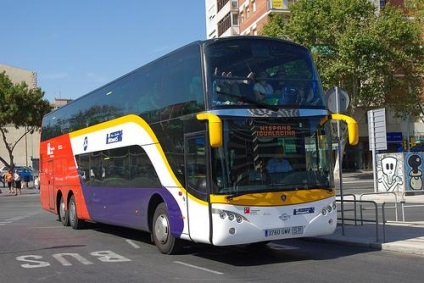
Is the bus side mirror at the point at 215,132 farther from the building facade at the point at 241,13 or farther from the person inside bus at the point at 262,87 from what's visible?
the building facade at the point at 241,13

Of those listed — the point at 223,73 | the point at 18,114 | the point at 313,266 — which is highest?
the point at 18,114

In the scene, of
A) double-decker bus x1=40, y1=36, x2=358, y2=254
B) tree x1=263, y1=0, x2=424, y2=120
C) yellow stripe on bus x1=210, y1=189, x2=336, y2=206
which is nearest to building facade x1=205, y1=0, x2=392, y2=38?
tree x1=263, y1=0, x2=424, y2=120

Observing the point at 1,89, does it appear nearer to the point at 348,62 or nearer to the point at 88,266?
the point at 348,62

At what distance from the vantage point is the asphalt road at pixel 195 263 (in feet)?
27.7

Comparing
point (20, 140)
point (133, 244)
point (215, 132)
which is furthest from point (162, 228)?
point (20, 140)

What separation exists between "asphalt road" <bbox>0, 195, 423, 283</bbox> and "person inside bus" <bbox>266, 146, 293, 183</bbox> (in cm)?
151

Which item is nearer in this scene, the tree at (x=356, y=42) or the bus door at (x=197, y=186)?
the bus door at (x=197, y=186)

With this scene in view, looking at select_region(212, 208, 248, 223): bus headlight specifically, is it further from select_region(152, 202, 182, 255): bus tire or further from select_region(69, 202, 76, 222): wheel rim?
select_region(69, 202, 76, 222): wheel rim

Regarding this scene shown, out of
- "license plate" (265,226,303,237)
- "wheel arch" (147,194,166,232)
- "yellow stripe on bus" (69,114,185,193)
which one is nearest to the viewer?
"license plate" (265,226,303,237)

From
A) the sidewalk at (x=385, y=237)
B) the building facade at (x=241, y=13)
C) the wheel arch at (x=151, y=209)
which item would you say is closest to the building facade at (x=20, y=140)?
the building facade at (x=241, y=13)

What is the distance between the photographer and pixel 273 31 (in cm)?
4284

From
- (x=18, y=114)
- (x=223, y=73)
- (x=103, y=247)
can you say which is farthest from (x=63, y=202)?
(x=18, y=114)

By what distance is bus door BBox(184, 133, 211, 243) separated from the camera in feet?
30.4

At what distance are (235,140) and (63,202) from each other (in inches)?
400
